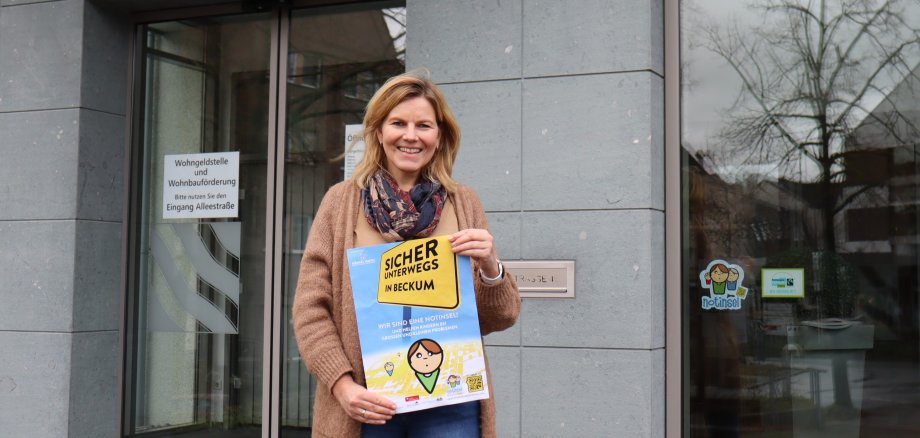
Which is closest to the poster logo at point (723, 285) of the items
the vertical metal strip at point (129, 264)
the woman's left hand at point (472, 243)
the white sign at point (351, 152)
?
the white sign at point (351, 152)

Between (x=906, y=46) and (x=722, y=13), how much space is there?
3.06 feet

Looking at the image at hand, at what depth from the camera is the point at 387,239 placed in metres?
2.81

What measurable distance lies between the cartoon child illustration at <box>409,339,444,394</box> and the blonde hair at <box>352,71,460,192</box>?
18.6 inches

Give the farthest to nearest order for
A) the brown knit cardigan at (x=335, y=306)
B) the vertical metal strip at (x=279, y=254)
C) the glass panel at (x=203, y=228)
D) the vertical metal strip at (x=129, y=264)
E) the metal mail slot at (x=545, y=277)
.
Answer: the vertical metal strip at (x=129, y=264)
the glass panel at (x=203, y=228)
the vertical metal strip at (x=279, y=254)
the metal mail slot at (x=545, y=277)
the brown knit cardigan at (x=335, y=306)

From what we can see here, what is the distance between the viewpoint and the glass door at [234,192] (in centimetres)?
627

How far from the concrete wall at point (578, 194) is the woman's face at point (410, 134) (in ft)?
7.80

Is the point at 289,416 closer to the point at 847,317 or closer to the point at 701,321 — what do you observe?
the point at 701,321

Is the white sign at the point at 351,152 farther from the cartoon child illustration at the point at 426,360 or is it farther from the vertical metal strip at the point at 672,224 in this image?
the cartoon child illustration at the point at 426,360

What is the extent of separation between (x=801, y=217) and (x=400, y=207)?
3.01 meters

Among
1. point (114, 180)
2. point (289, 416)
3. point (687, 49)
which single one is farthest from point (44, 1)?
point (687, 49)

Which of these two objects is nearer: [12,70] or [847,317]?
[847,317]

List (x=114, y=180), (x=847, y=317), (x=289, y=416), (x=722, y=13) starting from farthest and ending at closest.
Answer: (x=114, y=180) < (x=289, y=416) < (x=722, y=13) < (x=847, y=317)

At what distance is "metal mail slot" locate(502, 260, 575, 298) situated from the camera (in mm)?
5105

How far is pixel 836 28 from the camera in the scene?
16.9 feet
